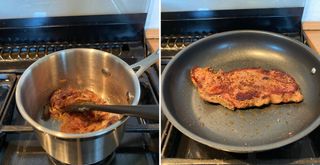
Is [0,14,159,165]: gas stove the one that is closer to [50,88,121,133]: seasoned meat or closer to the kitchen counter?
[50,88,121,133]: seasoned meat

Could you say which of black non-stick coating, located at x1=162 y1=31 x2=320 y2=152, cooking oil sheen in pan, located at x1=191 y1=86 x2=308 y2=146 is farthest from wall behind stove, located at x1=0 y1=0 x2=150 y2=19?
cooking oil sheen in pan, located at x1=191 y1=86 x2=308 y2=146

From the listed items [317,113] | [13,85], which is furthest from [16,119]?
[317,113]

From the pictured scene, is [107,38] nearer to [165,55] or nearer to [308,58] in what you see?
[165,55]

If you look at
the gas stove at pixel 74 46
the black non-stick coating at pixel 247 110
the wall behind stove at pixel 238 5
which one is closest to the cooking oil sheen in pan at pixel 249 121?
the black non-stick coating at pixel 247 110

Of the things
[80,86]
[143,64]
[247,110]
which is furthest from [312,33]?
[80,86]

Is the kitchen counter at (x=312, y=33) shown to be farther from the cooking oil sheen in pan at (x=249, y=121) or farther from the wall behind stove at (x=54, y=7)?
the wall behind stove at (x=54, y=7)

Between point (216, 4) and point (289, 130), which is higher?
point (216, 4)
